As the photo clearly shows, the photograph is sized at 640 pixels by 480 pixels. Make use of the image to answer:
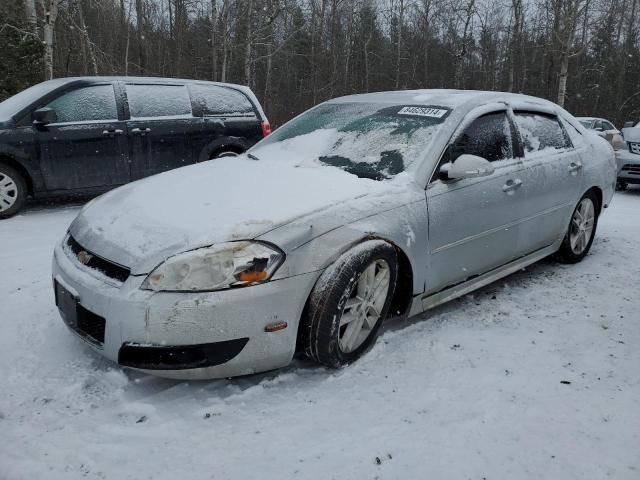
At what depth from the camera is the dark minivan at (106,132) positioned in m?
5.85

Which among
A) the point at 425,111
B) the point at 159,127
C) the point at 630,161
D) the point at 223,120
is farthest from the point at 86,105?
the point at 630,161

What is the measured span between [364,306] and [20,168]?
497 centimetres

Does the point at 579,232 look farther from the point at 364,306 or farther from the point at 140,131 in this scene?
the point at 140,131

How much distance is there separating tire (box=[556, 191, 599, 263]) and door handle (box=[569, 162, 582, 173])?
13.1 inches

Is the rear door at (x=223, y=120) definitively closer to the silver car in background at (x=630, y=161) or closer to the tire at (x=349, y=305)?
the tire at (x=349, y=305)

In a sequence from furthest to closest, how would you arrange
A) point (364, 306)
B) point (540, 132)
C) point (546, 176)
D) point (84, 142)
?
point (84, 142) → point (540, 132) → point (546, 176) → point (364, 306)

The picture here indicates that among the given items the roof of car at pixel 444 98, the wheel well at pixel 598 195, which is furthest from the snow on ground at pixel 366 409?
the wheel well at pixel 598 195

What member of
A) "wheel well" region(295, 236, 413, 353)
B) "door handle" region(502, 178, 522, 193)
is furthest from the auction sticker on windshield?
"wheel well" region(295, 236, 413, 353)

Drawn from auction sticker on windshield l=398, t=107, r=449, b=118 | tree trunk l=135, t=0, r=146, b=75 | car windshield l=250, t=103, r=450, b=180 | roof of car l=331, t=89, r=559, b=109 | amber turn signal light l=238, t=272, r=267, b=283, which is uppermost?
tree trunk l=135, t=0, r=146, b=75

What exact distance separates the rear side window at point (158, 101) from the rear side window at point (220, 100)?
0.17 m

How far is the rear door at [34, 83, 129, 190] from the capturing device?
5.96 meters

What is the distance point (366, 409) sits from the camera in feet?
7.95

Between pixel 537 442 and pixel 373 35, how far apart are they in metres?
38.6

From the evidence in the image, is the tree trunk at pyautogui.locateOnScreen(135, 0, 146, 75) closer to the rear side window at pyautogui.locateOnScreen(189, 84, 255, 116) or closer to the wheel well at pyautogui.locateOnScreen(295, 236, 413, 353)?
the rear side window at pyautogui.locateOnScreen(189, 84, 255, 116)
